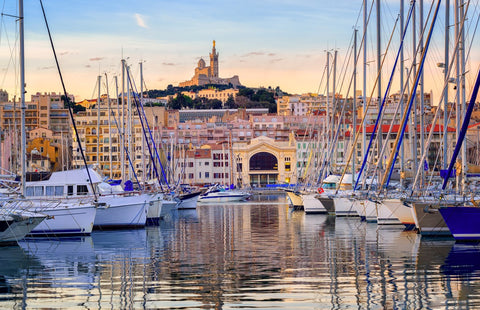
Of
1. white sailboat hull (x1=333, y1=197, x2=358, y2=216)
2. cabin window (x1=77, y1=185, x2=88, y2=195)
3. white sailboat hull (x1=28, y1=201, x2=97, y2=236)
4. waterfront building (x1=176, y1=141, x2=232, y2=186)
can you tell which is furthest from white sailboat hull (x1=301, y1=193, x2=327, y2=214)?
waterfront building (x1=176, y1=141, x2=232, y2=186)

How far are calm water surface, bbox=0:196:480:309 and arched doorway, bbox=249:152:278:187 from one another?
128112mm

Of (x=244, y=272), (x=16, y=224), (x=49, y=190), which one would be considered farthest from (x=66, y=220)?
(x=244, y=272)

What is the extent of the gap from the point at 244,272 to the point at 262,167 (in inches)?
5643

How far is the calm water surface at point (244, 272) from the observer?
57.0ft

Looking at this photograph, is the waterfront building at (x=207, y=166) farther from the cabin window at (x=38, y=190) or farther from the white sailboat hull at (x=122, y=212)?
the cabin window at (x=38, y=190)

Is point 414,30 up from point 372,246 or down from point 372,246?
up

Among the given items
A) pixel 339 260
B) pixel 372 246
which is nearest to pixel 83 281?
pixel 339 260

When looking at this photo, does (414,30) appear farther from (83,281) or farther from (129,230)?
(83,281)

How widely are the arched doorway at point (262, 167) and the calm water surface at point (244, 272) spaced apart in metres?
128

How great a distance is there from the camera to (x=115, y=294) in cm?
1847

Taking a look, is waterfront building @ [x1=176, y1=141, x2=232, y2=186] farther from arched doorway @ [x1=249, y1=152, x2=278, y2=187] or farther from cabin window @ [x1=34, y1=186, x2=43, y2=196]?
cabin window @ [x1=34, y1=186, x2=43, y2=196]

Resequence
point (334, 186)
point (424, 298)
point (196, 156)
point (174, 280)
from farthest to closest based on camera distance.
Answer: point (196, 156) < point (334, 186) < point (174, 280) < point (424, 298)

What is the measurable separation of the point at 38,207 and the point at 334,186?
1028 inches

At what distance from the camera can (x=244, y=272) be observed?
22234 millimetres
